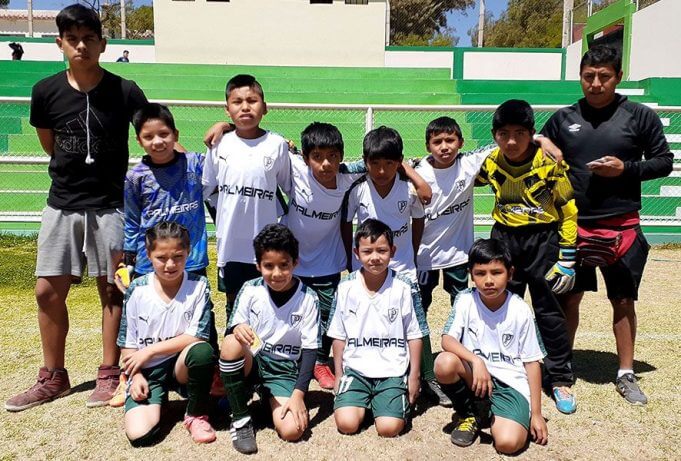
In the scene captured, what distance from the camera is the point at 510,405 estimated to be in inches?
118

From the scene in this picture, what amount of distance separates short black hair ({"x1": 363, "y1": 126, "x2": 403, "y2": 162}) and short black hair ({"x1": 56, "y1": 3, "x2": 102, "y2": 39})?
169cm

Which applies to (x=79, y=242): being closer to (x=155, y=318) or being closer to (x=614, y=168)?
(x=155, y=318)

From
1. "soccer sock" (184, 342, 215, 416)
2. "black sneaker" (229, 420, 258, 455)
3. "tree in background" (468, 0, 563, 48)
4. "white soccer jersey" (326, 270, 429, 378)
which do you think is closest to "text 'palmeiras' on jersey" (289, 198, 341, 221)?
"white soccer jersey" (326, 270, 429, 378)

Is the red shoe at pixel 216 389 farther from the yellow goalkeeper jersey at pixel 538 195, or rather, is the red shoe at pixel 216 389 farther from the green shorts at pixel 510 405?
the yellow goalkeeper jersey at pixel 538 195

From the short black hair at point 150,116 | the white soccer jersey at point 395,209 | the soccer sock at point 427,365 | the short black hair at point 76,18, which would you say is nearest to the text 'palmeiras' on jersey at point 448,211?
the white soccer jersey at point 395,209

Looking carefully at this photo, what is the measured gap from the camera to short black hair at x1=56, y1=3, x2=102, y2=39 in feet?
10.5

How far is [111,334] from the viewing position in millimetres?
3482

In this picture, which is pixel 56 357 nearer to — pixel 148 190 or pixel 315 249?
pixel 148 190

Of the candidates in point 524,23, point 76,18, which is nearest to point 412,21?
point 524,23

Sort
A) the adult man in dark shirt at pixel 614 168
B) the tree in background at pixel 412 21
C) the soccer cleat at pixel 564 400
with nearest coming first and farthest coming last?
the soccer cleat at pixel 564 400 → the adult man in dark shirt at pixel 614 168 → the tree in background at pixel 412 21

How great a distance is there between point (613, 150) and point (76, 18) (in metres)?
3.18

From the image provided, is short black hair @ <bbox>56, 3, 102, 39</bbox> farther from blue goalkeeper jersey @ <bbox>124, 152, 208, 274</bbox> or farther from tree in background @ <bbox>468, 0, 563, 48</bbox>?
tree in background @ <bbox>468, 0, 563, 48</bbox>

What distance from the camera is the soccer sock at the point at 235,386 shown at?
3023 mm

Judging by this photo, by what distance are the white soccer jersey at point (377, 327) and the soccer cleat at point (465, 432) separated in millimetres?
405
